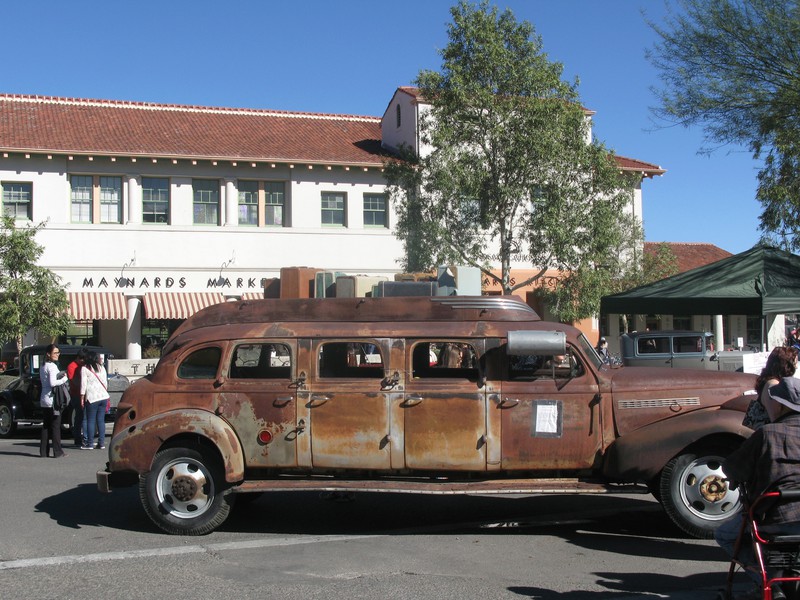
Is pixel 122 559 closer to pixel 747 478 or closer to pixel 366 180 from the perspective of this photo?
pixel 747 478

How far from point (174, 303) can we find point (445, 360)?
71.3 ft

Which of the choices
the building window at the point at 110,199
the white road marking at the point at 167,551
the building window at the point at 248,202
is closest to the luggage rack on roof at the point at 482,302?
the white road marking at the point at 167,551

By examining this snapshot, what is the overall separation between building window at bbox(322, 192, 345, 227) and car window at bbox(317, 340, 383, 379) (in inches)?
876

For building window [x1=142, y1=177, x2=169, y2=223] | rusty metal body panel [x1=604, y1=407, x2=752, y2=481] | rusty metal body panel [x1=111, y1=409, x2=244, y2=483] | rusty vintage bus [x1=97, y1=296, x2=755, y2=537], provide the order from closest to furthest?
rusty metal body panel [x1=604, y1=407, x2=752, y2=481], rusty vintage bus [x1=97, y1=296, x2=755, y2=537], rusty metal body panel [x1=111, y1=409, x2=244, y2=483], building window [x1=142, y1=177, x2=169, y2=223]

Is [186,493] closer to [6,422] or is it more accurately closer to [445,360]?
[445,360]

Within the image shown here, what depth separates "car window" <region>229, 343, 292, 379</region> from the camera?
312 inches

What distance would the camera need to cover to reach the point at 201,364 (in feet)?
26.3

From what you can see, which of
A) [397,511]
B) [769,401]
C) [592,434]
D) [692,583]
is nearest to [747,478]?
[769,401]

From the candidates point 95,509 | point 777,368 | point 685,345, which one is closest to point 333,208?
point 685,345

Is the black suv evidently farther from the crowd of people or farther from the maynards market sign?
the maynards market sign

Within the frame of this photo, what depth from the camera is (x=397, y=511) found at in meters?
8.81

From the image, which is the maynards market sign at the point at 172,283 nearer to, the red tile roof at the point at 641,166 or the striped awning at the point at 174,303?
the striped awning at the point at 174,303

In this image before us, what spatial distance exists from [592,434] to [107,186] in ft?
79.0

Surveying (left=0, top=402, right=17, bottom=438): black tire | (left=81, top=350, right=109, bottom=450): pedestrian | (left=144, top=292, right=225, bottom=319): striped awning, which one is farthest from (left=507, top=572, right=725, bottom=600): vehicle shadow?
(left=144, top=292, right=225, bottom=319): striped awning
